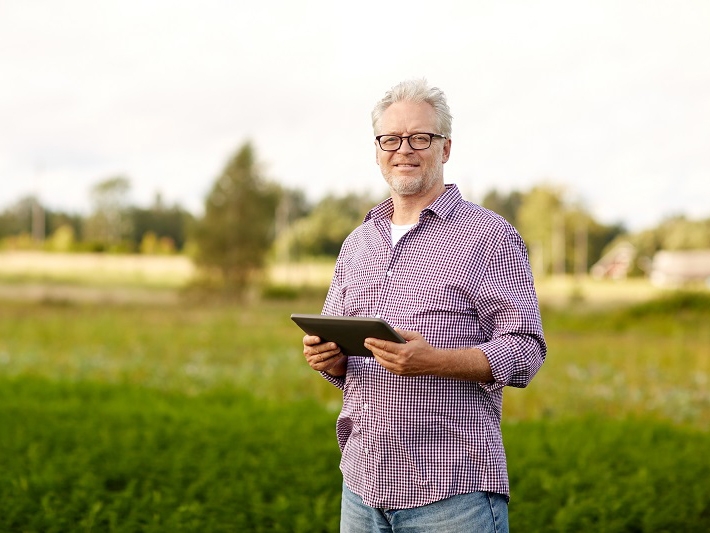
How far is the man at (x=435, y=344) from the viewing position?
8.89ft

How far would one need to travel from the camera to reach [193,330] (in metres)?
18.3

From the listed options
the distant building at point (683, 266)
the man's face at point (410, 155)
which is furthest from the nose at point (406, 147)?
the distant building at point (683, 266)

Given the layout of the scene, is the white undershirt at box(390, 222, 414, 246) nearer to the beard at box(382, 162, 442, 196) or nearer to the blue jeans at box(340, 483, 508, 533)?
the beard at box(382, 162, 442, 196)

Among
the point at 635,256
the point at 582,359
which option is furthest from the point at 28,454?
the point at 635,256

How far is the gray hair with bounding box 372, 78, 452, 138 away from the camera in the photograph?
2766 mm

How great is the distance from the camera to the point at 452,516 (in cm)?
271

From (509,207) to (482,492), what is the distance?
221 ft

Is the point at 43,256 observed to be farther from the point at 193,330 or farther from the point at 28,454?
the point at 28,454

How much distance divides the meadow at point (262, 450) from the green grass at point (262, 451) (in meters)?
0.01

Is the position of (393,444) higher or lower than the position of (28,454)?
higher

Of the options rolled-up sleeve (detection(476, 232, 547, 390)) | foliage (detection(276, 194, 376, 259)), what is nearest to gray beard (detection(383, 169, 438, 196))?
rolled-up sleeve (detection(476, 232, 547, 390))

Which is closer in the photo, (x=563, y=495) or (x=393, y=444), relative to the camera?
(x=393, y=444)

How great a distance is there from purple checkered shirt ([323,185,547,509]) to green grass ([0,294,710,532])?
182cm

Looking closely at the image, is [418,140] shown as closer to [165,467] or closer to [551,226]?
[165,467]
